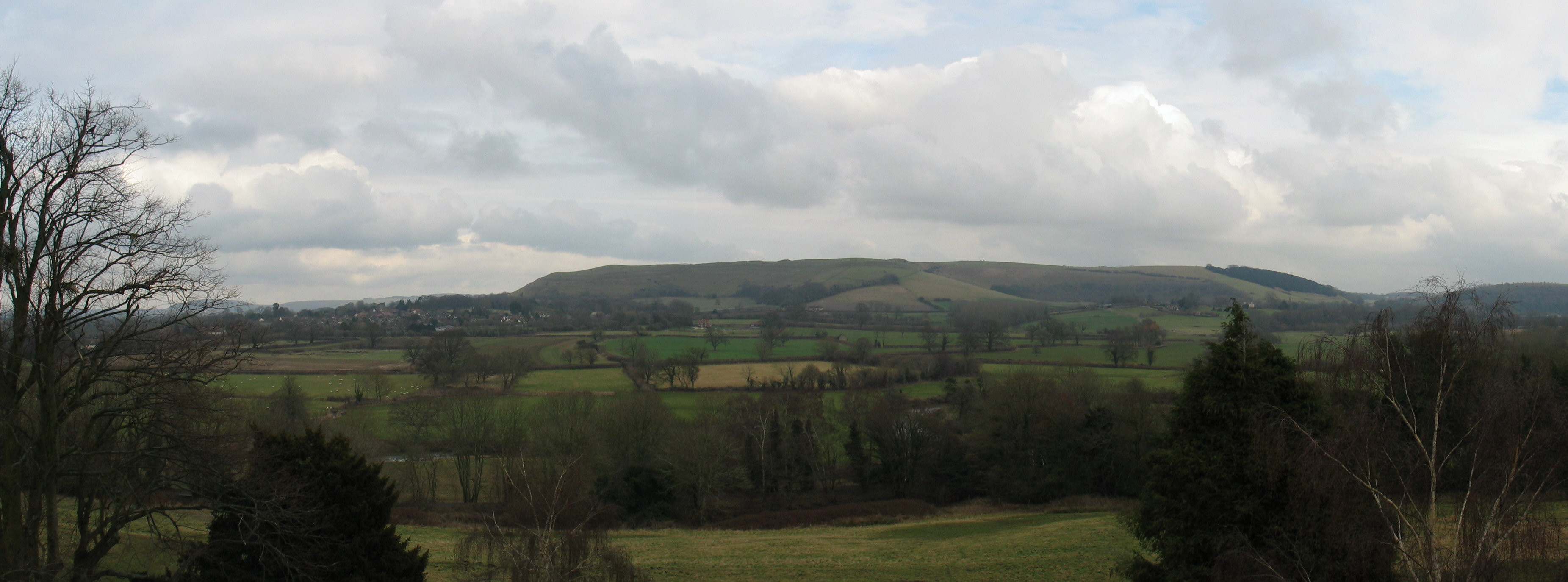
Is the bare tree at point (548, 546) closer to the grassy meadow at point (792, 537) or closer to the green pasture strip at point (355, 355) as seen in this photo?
the grassy meadow at point (792, 537)

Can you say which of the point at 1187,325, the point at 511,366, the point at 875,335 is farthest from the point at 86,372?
the point at 1187,325

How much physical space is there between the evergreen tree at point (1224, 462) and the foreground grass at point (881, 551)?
660 centimetres

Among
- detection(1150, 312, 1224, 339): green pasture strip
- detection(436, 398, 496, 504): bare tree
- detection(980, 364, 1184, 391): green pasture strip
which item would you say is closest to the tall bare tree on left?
detection(436, 398, 496, 504): bare tree

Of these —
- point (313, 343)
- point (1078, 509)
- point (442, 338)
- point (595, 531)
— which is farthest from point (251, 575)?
point (313, 343)

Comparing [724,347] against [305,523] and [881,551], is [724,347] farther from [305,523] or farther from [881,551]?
[305,523]

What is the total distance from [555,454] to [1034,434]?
27.6m

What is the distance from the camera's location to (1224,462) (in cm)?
1667

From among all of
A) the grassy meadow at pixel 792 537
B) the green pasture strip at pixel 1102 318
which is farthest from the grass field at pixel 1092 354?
the green pasture strip at pixel 1102 318

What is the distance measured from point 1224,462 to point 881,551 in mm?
16510

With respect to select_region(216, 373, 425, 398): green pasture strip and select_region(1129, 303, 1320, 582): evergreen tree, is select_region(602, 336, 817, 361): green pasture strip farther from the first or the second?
select_region(1129, 303, 1320, 582): evergreen tree

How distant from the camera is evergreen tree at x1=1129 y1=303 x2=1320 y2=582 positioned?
1612 cm

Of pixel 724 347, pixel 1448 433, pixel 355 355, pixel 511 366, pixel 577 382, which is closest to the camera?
pixel 1448 433

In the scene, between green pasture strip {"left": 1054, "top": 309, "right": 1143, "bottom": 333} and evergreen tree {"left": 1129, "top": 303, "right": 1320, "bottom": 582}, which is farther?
green pasture strip {"left": 1054, "top": 309, "right": 1143, "bottom": 333}

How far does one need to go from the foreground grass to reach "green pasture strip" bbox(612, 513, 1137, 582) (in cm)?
6
